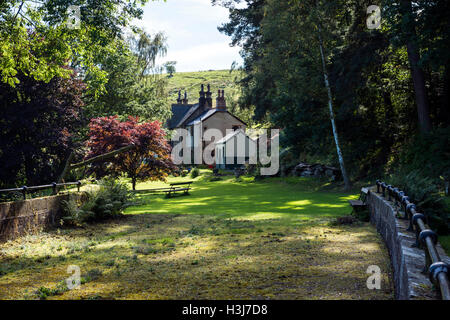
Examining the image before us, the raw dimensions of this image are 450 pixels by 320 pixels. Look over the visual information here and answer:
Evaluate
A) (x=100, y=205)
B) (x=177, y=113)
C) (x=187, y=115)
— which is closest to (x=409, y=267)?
(x=100, y=205)

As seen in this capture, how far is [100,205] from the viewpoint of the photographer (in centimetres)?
1273

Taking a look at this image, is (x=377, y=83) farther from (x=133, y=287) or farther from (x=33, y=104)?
(x=133, y=287)

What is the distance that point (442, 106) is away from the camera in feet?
67.5

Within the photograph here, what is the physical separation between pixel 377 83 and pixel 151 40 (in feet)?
78.0

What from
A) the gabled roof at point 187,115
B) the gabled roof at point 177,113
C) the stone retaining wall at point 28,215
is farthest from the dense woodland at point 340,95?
the gabled roof at point 177,113

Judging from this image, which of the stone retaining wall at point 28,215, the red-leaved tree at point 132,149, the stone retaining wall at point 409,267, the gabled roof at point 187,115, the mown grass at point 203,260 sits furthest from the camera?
the gabled roof at point 187,115

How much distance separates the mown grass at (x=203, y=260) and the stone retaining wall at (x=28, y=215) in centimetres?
33

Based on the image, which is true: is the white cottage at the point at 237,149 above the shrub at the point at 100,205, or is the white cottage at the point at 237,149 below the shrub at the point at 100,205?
above

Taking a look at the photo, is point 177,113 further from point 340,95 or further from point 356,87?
point 356,87

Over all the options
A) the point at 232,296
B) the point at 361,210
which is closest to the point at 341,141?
the point at 361,210

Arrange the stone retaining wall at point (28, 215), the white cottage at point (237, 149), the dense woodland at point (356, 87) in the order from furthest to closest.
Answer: the white cottage at point (237, 149)
the dense woodland at point (356, 87)
the stone retaining wall at point (28, 215)

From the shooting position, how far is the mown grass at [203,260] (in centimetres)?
535

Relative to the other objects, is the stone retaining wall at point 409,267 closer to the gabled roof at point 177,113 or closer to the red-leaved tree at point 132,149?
the red-leaved tree at point 132,149

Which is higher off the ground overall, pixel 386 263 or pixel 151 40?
pixel 151 40
